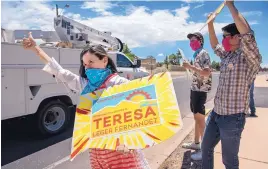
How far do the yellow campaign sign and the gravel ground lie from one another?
2.30m

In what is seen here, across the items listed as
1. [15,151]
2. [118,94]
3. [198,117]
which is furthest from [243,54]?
[15,151]

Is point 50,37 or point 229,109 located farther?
point 50,37

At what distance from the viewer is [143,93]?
1.96 meters

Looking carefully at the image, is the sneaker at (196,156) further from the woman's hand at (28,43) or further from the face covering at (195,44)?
the woman's hand at (28,43)

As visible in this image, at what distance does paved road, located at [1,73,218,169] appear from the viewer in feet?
14.7

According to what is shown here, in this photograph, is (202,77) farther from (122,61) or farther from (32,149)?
(122,61)

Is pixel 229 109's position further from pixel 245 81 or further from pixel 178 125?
pixel 178 125

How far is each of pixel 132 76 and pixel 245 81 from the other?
308 inches

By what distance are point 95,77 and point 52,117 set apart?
4.22 m

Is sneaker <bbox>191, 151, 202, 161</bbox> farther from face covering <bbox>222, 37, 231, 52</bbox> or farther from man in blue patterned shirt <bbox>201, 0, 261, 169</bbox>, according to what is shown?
face covering <bbox>222, 37, 231, 52</bbox>

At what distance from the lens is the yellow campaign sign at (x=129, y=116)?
179cm

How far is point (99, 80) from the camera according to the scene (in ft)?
6.96

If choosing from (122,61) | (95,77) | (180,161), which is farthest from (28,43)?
(122,61)

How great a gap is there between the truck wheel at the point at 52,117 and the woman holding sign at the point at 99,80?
11.5 feet
